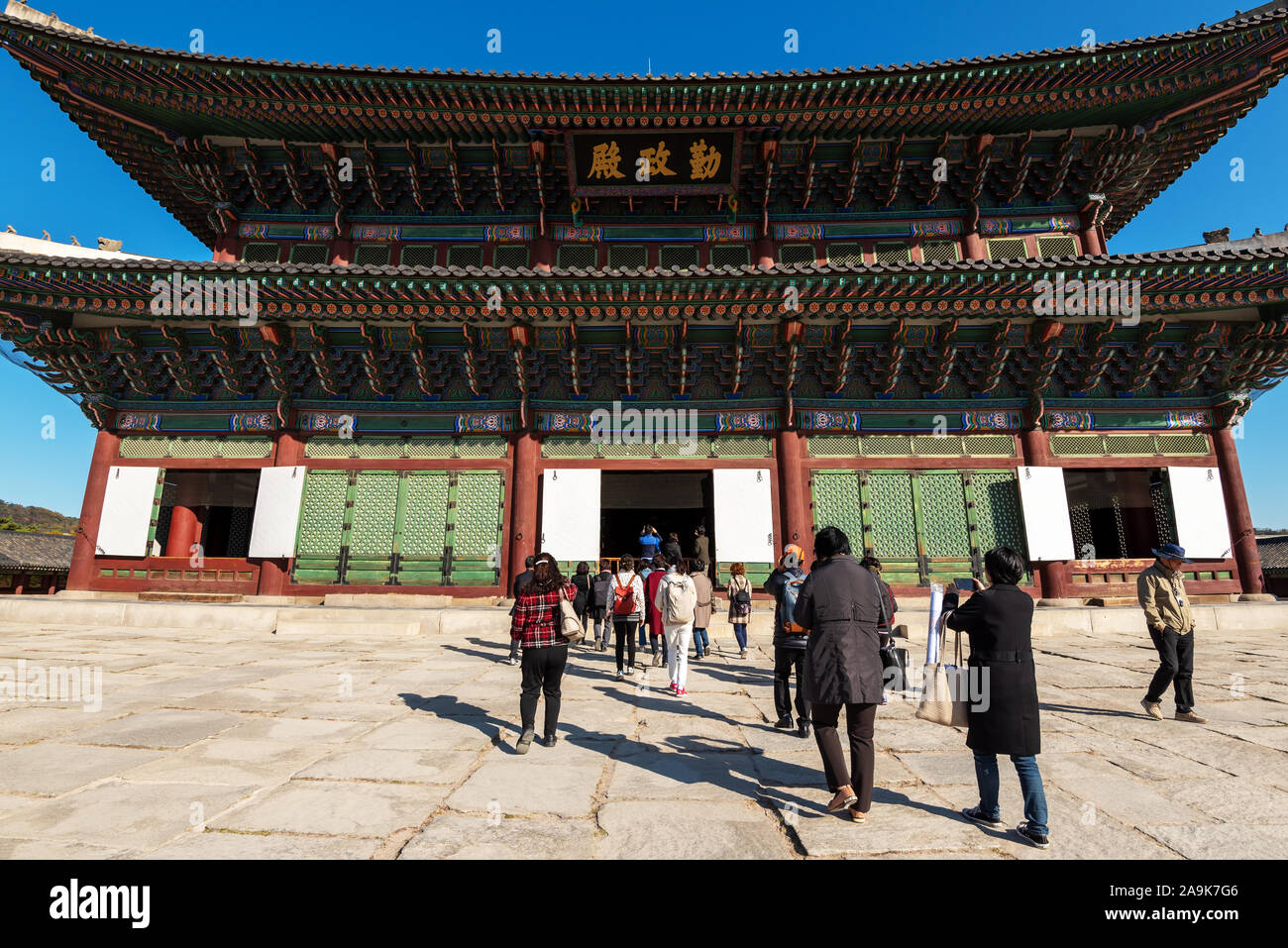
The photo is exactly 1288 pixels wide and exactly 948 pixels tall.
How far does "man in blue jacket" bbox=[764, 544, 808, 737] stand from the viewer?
4.75 meters

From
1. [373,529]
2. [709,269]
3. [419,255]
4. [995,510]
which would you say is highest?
[419,255]

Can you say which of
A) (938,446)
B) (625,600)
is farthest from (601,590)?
(938,446)

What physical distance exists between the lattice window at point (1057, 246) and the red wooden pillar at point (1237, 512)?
5058 mm

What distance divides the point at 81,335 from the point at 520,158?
1007cm

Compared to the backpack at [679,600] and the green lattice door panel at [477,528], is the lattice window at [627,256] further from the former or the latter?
the backpack at [679,600]

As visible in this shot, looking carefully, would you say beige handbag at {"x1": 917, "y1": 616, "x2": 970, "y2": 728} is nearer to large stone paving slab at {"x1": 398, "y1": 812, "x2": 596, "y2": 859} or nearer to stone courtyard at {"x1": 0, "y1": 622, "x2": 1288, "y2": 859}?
stone courtyard at {"x1": 0, "y1": 622, "x2": 1288, "y2": 859}

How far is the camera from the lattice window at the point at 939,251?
518 inches

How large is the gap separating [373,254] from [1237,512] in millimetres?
20197

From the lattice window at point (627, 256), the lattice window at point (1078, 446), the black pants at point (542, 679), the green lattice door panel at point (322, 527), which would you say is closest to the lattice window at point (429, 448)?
the green lattice door panel at point (322, 527)

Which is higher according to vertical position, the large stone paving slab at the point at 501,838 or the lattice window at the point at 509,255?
the lattice window at the point at 509,255

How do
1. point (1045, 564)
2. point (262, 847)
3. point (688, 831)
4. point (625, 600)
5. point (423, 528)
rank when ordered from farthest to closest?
1. point (423, 528)
2. point (1045, 564)
3. point (625, 600)
4. point (688, 831)
5. point (262, 847)

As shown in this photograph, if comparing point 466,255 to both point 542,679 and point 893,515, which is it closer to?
point 893,515

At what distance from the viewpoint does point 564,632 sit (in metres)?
4.65

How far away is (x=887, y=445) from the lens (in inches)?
480
